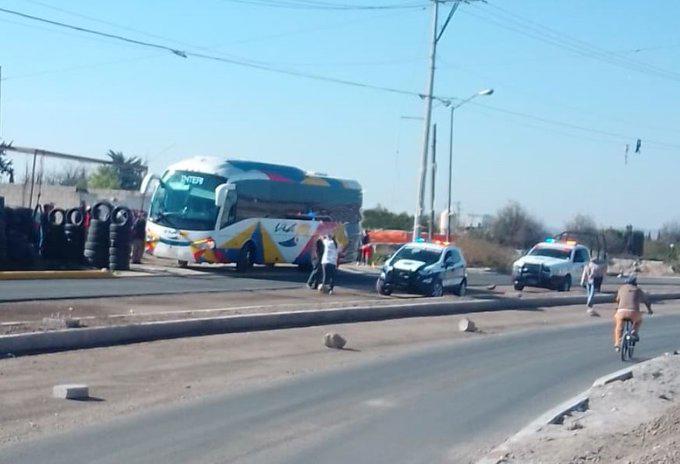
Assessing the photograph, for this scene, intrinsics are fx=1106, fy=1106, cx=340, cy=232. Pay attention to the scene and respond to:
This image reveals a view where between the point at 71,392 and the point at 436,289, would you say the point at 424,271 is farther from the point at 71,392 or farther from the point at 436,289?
the point at 71,392

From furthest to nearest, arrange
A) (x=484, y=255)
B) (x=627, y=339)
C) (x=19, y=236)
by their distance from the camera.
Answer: (x=484, y=255), (x=19, y=236), (x=627, y=339)

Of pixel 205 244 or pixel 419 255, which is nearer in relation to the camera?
pixel 419 255

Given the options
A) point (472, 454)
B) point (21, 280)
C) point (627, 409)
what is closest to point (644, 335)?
point (627, 409)

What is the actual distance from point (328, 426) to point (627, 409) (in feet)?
14.0

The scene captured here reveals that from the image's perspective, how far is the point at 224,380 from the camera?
1486 centimetres

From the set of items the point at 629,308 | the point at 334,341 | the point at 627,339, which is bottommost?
the point at 334,341

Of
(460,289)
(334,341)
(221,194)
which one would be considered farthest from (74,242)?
(334,341)

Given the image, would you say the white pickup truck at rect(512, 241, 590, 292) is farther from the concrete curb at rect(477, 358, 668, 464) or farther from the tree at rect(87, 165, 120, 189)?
the tree at rect(87, 165, 120, 189)

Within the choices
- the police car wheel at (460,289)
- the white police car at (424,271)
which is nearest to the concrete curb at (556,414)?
the white police car at (424,271)

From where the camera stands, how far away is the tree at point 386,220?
371ft

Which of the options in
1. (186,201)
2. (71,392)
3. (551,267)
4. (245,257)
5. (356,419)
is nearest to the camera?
(71,392)

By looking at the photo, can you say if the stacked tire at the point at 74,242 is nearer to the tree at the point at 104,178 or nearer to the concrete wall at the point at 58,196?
the concrete wall at the point at 58,196

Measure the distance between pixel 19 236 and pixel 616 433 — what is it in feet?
75.3

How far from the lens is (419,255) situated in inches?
1339
